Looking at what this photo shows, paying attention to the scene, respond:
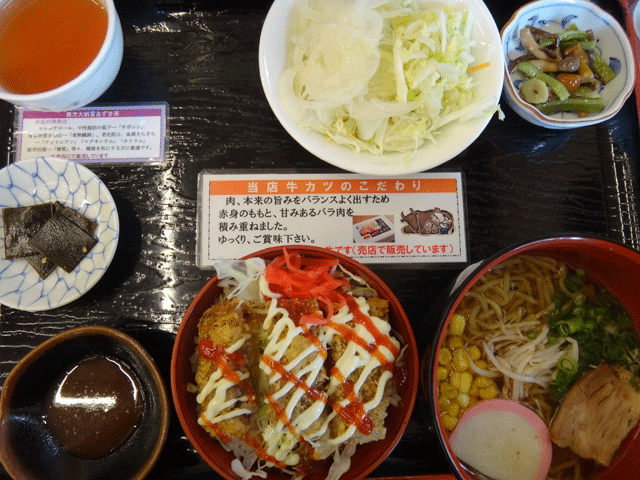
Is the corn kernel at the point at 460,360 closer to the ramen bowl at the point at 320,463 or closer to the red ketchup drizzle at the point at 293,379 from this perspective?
the ramen bowl at the point at 320,463

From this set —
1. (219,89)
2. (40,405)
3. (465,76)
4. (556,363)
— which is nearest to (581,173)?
(465,76)

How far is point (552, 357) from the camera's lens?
1.76m

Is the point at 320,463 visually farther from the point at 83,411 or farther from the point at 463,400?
the point at 83,411

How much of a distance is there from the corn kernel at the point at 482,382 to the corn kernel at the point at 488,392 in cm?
2

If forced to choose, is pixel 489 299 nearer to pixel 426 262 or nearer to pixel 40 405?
pixel 426 262

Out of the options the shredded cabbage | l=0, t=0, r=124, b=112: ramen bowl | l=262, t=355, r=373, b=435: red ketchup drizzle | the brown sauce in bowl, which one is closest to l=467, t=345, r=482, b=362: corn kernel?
l=262, t=355, r=373, b=435: red ketchup drizzle

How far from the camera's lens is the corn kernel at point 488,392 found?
175cm

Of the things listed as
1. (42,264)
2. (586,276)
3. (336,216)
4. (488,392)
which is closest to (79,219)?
(42,264)

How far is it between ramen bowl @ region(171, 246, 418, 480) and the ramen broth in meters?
1.25

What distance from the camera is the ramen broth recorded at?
1.88 m

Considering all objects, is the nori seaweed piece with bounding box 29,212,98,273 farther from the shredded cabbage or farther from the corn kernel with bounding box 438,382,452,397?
the corn kernel with bounding box 438,382,452,397

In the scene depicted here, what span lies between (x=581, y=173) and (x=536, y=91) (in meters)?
0.50

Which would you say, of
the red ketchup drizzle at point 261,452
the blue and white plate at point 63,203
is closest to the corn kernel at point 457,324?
the red ketchup drizzle at point 261,452

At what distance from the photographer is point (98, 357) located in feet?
5.85
